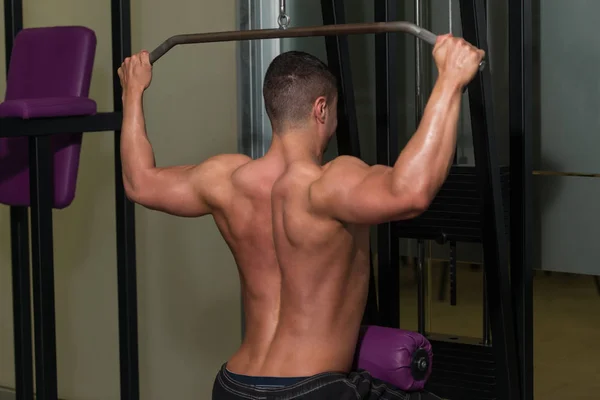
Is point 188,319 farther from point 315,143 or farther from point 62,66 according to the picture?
point 315,143

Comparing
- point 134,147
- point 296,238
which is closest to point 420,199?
point 296,238

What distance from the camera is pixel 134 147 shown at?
2508 millimetres

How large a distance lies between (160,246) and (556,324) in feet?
5.02

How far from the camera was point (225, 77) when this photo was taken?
369 centimetres

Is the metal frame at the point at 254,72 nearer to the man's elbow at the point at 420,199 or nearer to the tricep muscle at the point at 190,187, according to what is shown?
the tricep muscle at the point at 190,187

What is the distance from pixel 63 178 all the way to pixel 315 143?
3.67 ft

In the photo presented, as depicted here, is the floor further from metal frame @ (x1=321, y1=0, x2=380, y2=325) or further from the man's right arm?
the man's right arm

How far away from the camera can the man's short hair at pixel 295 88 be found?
2248 millimetres

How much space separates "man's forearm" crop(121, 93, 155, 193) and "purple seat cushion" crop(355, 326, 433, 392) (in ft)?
2.22

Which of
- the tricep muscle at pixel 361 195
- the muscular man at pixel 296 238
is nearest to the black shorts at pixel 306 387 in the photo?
the muscular man at pixel 296 238

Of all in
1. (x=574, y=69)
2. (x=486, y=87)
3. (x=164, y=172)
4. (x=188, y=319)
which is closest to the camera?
(x=164, y=172)

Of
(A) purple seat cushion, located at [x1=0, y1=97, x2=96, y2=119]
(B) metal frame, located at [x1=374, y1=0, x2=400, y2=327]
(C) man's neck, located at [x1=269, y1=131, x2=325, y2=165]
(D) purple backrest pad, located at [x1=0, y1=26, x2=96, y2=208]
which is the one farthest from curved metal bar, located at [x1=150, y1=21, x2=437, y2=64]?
(D) purple backrest pad, located at [x1=0, y1=26, x2=96, y2=208]

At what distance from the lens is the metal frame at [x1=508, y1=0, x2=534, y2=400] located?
2.69 m

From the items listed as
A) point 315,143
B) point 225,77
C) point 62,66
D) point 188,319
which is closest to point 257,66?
point 225,77
